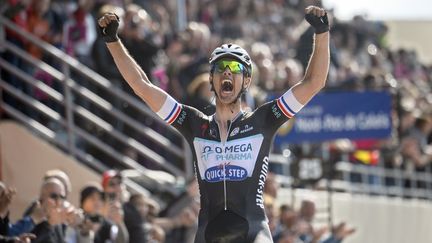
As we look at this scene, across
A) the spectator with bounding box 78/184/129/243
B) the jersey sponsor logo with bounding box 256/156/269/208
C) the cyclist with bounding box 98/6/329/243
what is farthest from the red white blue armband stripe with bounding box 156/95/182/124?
the spectator with bounding box 78/184/129/243

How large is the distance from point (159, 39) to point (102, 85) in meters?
2.35

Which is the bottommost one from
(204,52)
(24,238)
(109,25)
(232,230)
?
(232,230)

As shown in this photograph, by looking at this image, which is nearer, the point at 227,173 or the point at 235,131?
the point at 227,173

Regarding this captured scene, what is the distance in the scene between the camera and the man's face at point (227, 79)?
28.1ft

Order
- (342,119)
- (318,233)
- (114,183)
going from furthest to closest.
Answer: (342,119)
(318,233)
(114,183)

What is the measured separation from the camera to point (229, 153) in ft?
28.1

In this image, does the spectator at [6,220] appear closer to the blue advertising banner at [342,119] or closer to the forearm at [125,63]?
the forearm at [125,63]

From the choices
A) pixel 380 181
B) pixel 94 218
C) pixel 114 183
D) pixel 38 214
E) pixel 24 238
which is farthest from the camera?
pixel 380 181

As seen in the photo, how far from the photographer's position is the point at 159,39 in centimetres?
1645

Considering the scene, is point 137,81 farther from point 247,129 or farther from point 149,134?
point 149,134

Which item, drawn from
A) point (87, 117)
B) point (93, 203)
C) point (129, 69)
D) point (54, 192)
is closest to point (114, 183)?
point (93, 203)

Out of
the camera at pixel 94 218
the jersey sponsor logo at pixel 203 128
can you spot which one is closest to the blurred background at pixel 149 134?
the camera at pixel 94 218

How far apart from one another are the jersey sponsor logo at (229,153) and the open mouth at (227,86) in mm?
353

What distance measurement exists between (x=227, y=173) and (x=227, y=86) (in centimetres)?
60
